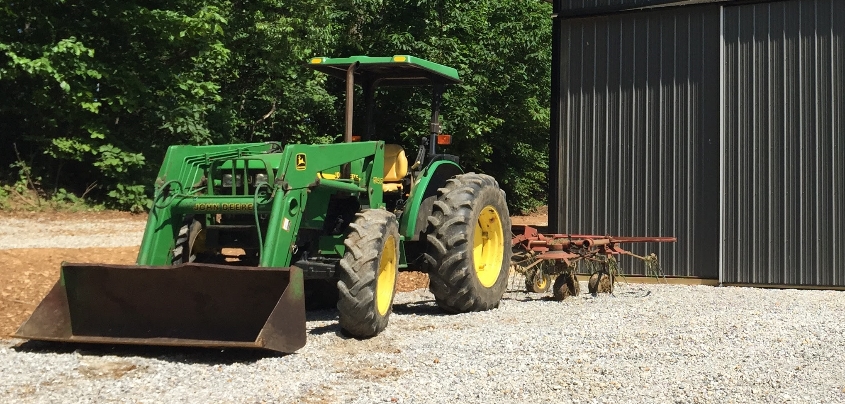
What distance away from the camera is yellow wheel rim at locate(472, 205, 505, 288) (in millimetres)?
9930

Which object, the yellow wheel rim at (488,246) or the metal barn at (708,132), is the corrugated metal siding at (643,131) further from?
the yellow wheel rim at (488,246)

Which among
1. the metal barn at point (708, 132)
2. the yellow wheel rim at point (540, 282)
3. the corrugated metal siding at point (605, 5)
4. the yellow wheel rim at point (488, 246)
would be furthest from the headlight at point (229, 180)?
the corrugated metal siding at point (605, 5)

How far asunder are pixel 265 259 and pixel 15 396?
2105 mm

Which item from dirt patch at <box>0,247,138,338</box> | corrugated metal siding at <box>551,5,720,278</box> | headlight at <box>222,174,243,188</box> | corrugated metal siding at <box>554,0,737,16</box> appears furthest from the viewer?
corrugated metal siding at <box>554,0,737,16</box>

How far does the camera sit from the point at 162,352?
6.82m

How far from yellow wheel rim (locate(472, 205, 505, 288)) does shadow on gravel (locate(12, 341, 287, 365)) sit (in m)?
3.51

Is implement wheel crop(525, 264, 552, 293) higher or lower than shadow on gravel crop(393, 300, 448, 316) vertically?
higher

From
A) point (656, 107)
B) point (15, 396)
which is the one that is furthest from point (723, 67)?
point (15, 396)

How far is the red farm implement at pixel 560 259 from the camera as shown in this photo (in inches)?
435

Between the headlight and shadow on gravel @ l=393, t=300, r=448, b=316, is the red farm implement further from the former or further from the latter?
the headlight

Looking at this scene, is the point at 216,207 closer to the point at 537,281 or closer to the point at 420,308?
the point at 420,308

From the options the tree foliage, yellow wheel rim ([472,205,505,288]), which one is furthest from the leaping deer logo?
the tree foliage

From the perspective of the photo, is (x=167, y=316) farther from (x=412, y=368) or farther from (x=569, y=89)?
(x=569, y=89)

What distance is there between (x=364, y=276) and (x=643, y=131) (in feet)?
25.7
